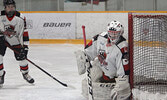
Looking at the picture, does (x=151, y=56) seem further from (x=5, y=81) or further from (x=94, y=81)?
(x=5, y=81)

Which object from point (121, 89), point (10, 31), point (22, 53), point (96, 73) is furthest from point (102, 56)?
point (10, 31)

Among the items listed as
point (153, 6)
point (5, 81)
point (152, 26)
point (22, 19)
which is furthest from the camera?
point (153, 6)

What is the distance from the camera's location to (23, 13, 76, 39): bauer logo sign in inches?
281

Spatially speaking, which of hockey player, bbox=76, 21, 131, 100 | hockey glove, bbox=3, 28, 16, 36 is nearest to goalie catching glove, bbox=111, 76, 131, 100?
hockey player, bbox=76, 21, 131, 100

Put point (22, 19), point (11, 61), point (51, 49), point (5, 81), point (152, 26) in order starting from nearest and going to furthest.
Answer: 1. point (152, 26)
2. point (22, 19)
3. point (5, 81)
4. point (11, 61)
5. point (51, 49)

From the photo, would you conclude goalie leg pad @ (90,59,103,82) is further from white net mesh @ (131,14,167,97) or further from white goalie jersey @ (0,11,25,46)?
white goalie jersey @ (0,11,25,46)

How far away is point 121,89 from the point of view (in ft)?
8.30

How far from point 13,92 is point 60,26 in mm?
3918

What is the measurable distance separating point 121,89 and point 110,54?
0.31m

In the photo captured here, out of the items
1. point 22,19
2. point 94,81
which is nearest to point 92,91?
point 94,81

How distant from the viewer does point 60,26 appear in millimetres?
7125

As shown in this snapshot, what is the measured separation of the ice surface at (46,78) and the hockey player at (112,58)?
407 millimetres

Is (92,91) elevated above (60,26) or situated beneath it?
situated beneath

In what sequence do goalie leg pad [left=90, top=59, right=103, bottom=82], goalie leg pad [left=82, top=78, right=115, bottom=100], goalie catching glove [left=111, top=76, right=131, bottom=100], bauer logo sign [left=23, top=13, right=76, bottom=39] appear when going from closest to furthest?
goalie catching glove [left=111, top=76, right=131, bottom=100]
goalie leg pad [left=82, top=78, right=115, bottom=100]
goalie leg pad [left=90, top=59, right=103, bottom=82]
bauer logo sign [left=23, top=13, right=76, bottom=39]
